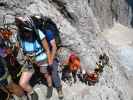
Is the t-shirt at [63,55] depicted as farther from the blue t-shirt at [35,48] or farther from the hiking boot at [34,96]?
the blue t-shirt at [35,48]

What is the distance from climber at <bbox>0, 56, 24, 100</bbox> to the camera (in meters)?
9.42

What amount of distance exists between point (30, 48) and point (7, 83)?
3.37 feet

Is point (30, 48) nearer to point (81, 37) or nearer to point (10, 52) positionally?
point (10, 52)

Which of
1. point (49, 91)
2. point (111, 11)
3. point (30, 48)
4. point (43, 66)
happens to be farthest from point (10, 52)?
point (111, 11)

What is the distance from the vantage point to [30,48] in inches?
383

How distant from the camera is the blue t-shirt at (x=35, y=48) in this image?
9.65 m

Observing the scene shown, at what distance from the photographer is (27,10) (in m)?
11.6

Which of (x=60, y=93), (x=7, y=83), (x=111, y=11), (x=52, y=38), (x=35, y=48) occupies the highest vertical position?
(x=111, y=11)

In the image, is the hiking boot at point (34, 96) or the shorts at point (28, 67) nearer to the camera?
the shorts at point (28, 67)

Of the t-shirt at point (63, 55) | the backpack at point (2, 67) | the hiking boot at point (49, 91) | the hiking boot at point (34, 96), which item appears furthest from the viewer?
the t-shirt at point (63, 55)

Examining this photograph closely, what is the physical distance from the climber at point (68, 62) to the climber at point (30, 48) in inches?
55.8

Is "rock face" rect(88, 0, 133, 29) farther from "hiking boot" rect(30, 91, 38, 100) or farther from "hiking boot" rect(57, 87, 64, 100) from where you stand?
"hiking boot" rect(30, 91, 38, 100)

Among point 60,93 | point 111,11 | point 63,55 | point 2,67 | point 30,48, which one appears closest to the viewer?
point 2,67

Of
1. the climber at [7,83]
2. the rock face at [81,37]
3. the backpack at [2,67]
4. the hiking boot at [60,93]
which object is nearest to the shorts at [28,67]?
the climber at [7,83]
